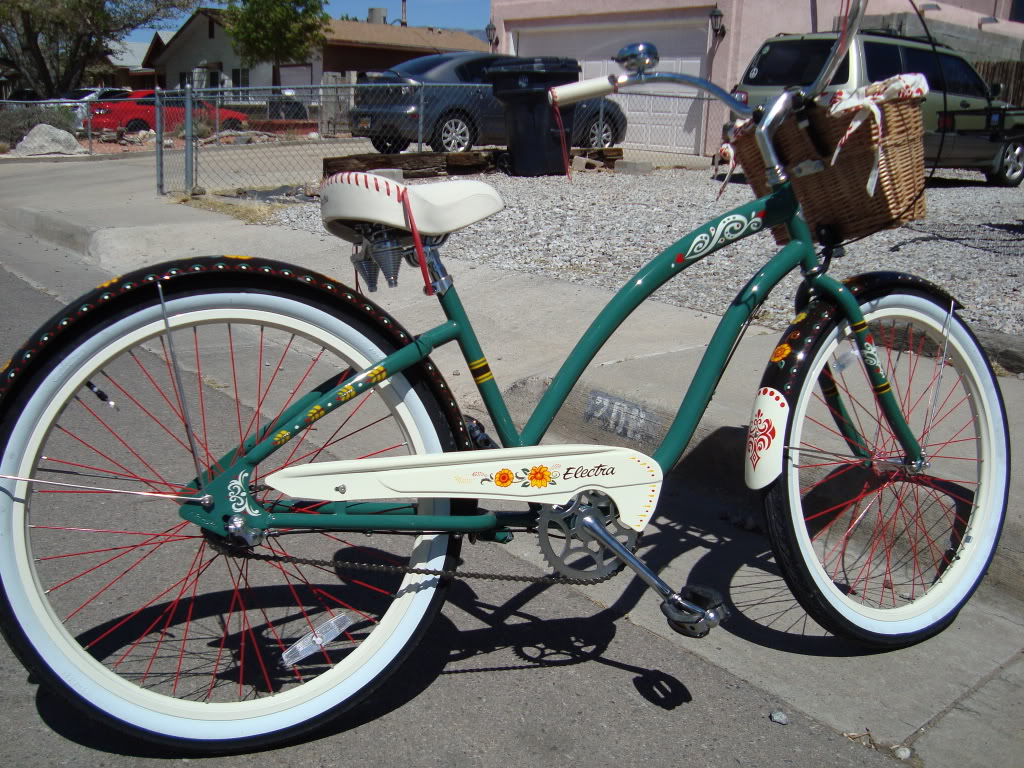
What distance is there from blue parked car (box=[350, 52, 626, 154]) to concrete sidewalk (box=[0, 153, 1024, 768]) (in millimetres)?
4966

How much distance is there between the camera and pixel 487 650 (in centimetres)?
264

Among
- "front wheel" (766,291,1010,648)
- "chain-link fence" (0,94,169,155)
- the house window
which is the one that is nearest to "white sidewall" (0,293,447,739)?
"front wheel" (766,291,1010,648)

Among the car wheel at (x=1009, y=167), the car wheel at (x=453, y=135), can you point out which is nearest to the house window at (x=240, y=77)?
the car wheel at (x=453, y=135)

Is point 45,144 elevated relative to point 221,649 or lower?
elevated

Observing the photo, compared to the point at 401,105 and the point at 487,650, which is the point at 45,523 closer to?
the point at 487,650

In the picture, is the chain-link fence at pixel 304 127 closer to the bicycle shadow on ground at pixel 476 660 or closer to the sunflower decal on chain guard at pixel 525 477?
the bicycle shadow on ground at pixel 476 660

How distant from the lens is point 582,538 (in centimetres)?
231

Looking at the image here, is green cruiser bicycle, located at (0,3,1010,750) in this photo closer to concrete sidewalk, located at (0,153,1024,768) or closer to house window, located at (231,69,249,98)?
concrete sidewalk, located at (0,153,1024,768)

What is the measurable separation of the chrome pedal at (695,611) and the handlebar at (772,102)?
108 centimetres

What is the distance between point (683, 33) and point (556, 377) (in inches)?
682

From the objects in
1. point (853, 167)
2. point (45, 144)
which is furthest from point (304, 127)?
point (45, 144)

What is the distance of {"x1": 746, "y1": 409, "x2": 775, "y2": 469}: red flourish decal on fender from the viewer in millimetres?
2338

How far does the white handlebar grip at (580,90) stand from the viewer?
2.22 metres

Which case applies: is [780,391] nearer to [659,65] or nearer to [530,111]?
[530,111]
